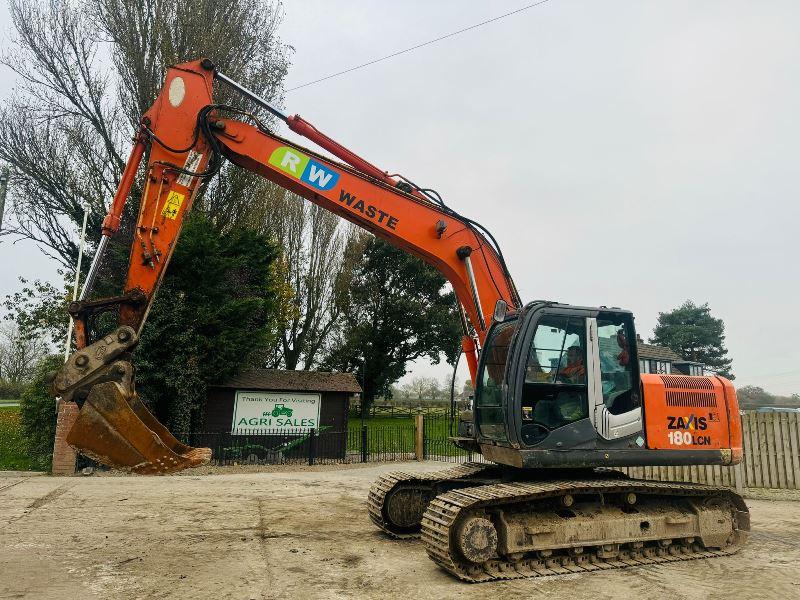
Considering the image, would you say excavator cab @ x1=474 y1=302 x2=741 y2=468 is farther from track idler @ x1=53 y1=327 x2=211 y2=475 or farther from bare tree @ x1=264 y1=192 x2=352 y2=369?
bare tree @ x1=264 y1=192 x2=352 y2=369

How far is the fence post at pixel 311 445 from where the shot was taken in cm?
1570

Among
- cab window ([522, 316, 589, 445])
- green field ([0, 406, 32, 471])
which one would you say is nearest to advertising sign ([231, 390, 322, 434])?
green field ([0, 406, 32, 471])

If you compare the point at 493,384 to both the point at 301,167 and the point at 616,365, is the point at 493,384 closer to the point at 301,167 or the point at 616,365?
the point at 616,365

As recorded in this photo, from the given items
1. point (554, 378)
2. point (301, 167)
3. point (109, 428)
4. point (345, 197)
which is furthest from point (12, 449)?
point (554, 378)

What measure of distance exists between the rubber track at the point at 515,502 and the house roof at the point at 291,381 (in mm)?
11887

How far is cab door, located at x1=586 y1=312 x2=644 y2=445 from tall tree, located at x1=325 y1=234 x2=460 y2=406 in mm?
25431

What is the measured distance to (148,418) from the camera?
5.77 metres

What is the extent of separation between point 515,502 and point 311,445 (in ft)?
36.4

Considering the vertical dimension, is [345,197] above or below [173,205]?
above

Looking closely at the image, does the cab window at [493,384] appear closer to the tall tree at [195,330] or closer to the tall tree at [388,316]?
the tall tree at [195,330]

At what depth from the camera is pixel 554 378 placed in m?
5.79

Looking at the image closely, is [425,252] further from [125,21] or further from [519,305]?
[125,21]

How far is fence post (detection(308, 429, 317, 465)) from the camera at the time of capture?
15.7m

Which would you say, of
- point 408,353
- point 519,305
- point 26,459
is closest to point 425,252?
point 519,305
